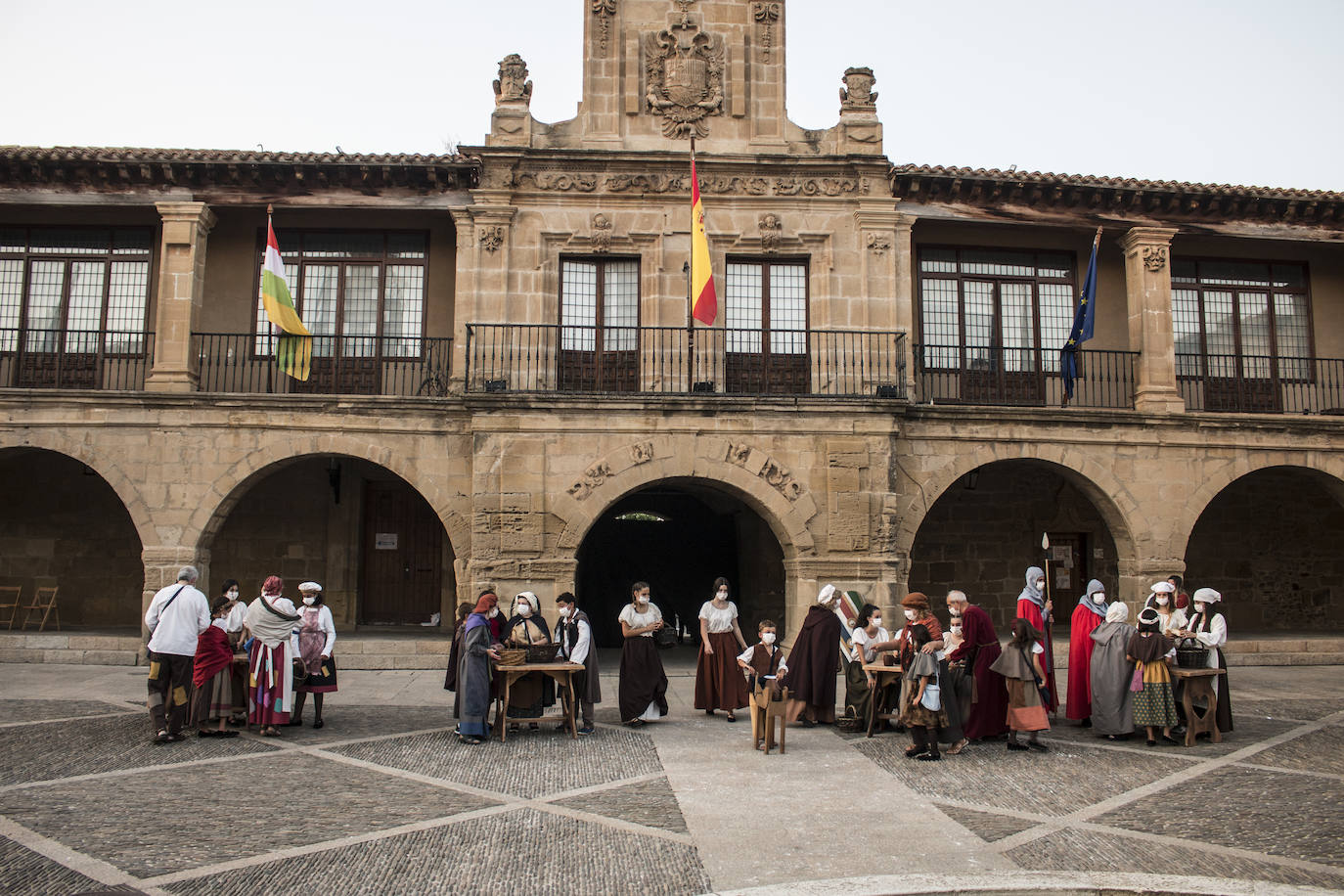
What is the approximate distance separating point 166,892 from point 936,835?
14.4 ft

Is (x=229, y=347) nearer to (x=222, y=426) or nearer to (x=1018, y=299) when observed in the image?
(x=222, y=426)

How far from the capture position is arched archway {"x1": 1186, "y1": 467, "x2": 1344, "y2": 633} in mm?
17344

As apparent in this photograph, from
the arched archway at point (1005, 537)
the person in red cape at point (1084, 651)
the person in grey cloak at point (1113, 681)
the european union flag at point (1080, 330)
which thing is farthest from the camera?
the arched archway at point (1005, 537)

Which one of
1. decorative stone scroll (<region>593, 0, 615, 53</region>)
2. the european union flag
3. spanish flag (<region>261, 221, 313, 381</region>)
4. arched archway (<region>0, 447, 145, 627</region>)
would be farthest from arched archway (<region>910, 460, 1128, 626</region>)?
arched archway (<region>0, 447, 145, 627</region>)

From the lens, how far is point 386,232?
15781 mm

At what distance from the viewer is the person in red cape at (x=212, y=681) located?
29.4 feet

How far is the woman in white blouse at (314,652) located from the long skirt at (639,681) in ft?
9.47

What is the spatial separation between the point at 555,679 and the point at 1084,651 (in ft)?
17.7

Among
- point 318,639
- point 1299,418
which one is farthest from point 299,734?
point 1299,418

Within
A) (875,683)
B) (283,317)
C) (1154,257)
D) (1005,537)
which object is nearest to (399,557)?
(283,317)

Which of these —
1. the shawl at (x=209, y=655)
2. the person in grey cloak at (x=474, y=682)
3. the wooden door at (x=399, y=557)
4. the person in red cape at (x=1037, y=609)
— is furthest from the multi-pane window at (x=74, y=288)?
the person in red cape at (x=1037, y=609)

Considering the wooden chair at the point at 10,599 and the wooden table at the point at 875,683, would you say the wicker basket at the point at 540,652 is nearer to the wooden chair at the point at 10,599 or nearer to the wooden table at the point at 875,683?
the wooden table at the point at 875,683

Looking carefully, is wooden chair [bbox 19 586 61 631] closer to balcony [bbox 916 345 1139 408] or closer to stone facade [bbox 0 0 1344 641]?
stone facade [bbox 0 0 1344 641]

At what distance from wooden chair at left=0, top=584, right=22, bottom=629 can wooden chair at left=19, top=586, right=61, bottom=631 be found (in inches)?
7.1
